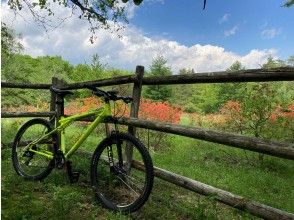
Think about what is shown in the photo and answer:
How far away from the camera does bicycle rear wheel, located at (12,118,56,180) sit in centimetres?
597

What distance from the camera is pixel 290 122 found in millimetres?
12086

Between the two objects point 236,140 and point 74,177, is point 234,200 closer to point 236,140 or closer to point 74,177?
point 236,140

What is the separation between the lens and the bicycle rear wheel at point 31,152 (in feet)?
19.6

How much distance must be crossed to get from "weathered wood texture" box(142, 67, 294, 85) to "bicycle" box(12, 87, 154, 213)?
58cm

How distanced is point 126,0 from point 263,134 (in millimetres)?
10176

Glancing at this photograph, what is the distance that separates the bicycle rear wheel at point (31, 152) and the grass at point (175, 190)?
16 centimetres

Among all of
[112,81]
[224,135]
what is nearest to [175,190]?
[112,81]

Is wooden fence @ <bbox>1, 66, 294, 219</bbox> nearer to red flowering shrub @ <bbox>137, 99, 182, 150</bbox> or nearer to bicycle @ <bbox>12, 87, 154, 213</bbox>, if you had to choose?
bicycle @ <bbox>12, 87, 154, 213</bbox>

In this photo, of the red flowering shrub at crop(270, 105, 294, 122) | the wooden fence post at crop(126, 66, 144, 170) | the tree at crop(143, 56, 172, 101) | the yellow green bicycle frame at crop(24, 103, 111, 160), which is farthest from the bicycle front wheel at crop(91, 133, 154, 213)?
the tree at crop(143, 56, 172, 101)

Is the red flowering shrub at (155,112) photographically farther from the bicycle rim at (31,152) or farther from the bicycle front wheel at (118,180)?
the bicycle front wheel at (118,180)

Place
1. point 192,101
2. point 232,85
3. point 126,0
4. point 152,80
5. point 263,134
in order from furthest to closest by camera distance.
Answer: point 192,101 < point 232,85 < point 263,134 < point 152,80 < point 126,0

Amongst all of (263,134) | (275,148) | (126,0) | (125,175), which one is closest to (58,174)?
(125,175)

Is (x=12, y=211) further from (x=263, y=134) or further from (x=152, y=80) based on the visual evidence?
(x=263, y=134)

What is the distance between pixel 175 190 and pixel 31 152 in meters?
2.43
